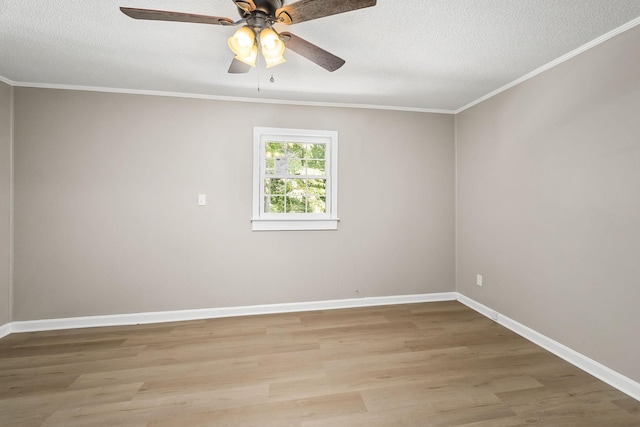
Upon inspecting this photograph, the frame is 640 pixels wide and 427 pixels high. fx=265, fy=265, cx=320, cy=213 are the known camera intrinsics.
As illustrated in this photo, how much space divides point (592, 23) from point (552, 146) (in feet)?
2.92

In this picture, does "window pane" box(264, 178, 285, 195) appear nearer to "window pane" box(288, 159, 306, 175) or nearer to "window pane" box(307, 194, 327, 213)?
"window pane" box(288, 159, 306, 175)

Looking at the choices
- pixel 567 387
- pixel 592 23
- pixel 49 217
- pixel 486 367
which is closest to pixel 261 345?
pixel 486 367

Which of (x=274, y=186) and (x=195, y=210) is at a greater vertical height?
(x=274, y=186)

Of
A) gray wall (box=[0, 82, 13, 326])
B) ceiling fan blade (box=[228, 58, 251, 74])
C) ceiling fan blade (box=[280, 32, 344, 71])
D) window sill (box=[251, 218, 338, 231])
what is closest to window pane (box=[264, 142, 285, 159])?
window sill (box=[251, 218, 338, 231])

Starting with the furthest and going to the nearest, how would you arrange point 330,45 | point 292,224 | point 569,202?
point 292,224, point 569,202, point 330,45

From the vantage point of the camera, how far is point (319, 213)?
3.30 m

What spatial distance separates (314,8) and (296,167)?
78.4 inches

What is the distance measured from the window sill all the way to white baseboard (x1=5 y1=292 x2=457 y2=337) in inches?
35.3

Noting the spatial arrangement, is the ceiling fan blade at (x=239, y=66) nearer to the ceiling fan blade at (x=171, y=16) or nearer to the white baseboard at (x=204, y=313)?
the ceiling fan blade at (x=171, y=16)

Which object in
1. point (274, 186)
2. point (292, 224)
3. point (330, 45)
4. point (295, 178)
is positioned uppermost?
point (330, 45)

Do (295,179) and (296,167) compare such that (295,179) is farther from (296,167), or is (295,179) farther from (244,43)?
(244,43)

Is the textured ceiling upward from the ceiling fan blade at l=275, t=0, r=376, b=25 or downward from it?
upward

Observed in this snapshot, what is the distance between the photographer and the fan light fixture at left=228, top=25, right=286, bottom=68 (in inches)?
55.9

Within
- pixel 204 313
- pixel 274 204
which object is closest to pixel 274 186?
pixel 274 204
